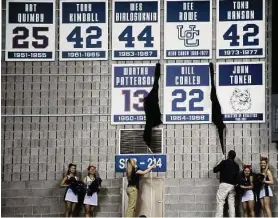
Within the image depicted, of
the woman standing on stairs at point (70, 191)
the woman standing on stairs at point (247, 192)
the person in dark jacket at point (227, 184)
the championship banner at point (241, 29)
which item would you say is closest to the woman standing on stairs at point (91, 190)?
the woman standing on stairs at point (70, 191)

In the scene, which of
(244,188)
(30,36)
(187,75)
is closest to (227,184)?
(244,188)

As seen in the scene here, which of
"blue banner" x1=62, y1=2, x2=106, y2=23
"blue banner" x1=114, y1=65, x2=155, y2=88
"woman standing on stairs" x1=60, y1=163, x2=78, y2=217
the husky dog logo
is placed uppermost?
"blue banner" x1=62, y1=2, x2=106, y2=23

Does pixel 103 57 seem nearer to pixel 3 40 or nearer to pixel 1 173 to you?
pixel 3 40

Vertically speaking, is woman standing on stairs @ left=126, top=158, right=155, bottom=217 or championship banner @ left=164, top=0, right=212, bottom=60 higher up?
championship banner @ left=164, top=0, right=212, bottom=60

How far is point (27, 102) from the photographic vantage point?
16.3 m

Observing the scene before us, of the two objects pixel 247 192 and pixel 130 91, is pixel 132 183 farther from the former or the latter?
pixel 247 192

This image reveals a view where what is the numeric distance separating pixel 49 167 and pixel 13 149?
3.35ft

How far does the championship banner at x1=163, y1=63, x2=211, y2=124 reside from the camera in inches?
627

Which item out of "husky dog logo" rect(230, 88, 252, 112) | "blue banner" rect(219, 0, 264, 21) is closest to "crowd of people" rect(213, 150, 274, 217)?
"husky dog logo" rect(230, 88, 252, 112)

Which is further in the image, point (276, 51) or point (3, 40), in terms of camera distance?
point (3, 40)

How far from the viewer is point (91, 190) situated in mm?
15438

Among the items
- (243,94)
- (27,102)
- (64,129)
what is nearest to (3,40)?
(27,102)

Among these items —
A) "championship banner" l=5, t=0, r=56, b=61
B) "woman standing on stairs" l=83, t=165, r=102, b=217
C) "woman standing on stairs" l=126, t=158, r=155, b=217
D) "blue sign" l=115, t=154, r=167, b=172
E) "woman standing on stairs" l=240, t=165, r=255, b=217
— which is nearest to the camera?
"woman standing on stairs" l=240, t=165, r=255, b=217

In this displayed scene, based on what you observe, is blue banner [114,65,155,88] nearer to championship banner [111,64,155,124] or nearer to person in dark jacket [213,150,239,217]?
championship banner [111,64,155,124]
